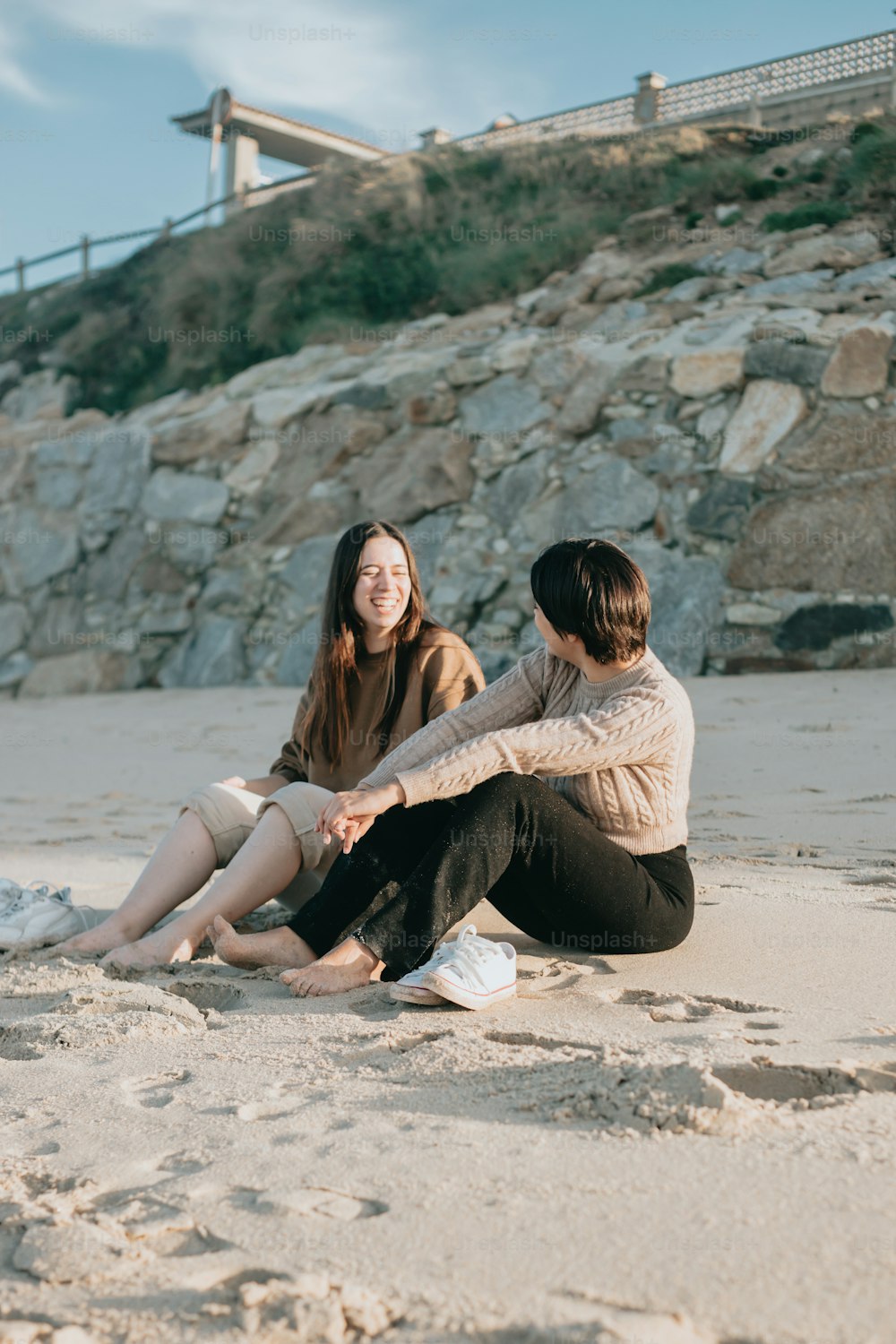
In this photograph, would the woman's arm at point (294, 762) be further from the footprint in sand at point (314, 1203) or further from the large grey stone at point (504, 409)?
the large grey stone at point (504, 409)

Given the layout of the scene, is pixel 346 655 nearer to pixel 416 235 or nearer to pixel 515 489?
pixel 515 489

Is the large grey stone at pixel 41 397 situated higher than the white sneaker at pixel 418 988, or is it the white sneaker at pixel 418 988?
the large grey stone at pixel 41 397

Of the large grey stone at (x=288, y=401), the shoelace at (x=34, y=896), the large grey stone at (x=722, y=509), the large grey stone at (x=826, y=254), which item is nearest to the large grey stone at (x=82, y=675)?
the large grey stone at (x=288, y=401)

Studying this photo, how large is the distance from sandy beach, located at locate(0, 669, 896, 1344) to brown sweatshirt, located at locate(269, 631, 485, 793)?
0.65 m

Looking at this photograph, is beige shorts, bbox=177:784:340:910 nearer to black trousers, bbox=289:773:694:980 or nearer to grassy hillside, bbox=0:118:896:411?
black trousers, bbox=289:773:694:980

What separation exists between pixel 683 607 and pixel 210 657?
4.27 meters

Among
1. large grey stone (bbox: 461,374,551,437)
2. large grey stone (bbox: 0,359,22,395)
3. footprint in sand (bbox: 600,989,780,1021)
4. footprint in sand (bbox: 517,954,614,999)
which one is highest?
large grey stone (bbox: 0,359,22,395)

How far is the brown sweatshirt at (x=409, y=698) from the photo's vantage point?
12.7 feet

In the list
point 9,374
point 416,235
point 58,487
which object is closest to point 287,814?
point 58,487

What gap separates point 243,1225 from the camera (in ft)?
5.77

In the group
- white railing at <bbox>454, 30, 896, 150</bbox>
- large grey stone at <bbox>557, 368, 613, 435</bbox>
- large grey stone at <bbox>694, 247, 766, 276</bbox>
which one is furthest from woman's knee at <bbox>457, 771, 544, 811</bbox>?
white railing at <bbox>454, 30, 896, 150</bbox>

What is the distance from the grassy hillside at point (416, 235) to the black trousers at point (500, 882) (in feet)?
30.1

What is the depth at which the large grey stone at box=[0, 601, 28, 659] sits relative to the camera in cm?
1237

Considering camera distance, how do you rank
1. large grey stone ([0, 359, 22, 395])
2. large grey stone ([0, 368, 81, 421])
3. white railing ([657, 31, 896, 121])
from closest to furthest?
large grey stone ([0, 368, 81, 421]) → white railing ([657, 31, 896, 121]) → large grey stone ([0, 359, 22, 395])
